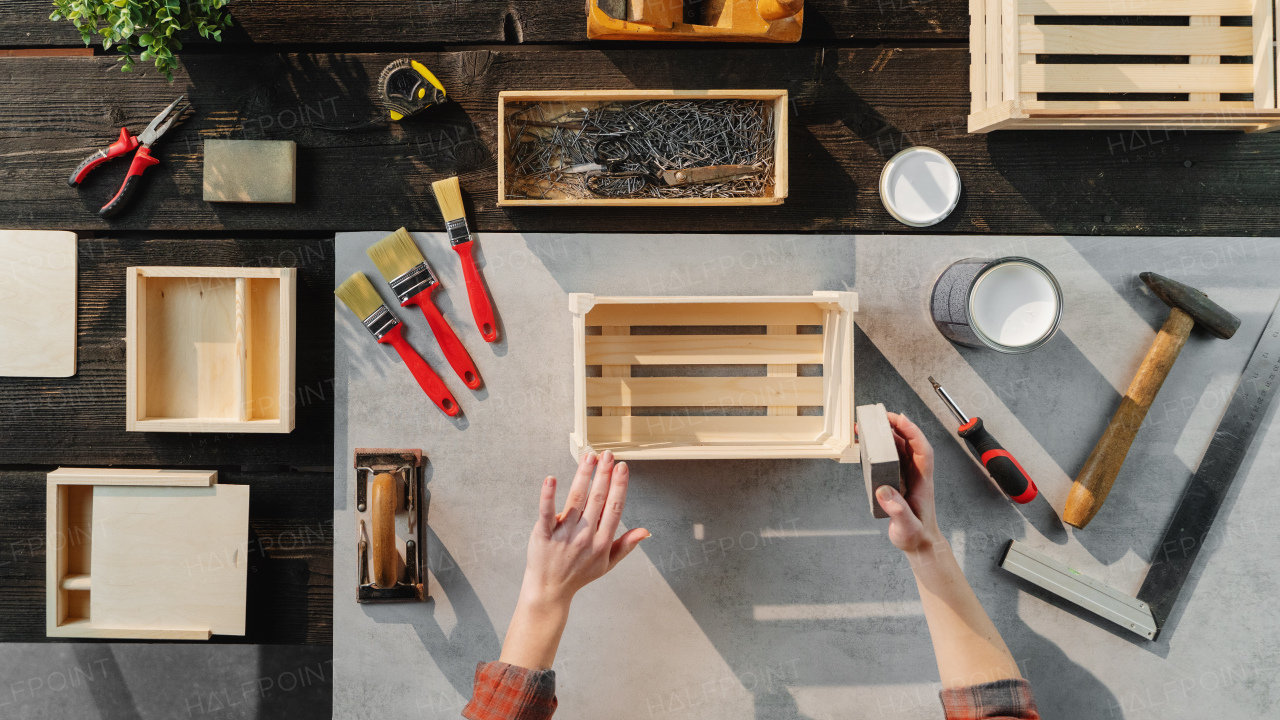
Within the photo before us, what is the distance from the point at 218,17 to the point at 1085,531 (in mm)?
2726

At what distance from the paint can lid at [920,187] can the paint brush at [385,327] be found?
1325 mm

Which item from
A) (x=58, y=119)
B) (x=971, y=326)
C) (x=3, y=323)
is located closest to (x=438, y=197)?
(x=58, y=119)

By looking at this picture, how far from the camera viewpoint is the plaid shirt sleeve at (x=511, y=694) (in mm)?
1369

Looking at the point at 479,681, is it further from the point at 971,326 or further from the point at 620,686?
the point at 971,326

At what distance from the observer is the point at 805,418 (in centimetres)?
176

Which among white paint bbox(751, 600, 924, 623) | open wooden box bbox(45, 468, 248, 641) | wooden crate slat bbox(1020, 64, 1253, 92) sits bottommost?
white paint bbox(751, 600, 924, 623)

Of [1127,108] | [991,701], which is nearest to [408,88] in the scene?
[1127,108]

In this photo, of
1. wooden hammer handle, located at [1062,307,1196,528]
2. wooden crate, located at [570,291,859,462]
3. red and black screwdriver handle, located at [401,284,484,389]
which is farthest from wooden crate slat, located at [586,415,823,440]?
wooden hammer handle, located at [1062,307,1196,528]

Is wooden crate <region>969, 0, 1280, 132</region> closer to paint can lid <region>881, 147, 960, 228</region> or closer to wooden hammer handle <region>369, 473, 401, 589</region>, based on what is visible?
paint can lid <region>881, 147, 960, 228</region>

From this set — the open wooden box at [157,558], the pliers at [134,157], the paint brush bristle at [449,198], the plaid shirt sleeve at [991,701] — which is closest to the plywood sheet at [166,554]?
the open wooden box at [157,558]

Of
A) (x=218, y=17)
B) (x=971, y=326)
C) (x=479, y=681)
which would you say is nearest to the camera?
(x=479, y=681)

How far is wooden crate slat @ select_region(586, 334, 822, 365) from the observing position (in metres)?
1.75

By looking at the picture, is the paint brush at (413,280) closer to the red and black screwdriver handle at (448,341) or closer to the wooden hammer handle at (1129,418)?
the red and black screwdriver handle at (448,341)

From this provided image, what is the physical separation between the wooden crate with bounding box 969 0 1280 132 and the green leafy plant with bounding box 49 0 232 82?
77.2 inches
